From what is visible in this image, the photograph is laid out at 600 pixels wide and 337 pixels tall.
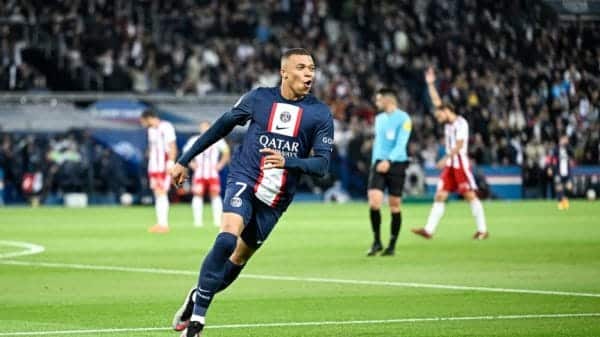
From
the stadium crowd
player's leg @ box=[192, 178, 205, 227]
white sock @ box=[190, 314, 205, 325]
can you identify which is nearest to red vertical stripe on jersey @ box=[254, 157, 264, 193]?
white sock @ box=[190, 314, 205, 325]

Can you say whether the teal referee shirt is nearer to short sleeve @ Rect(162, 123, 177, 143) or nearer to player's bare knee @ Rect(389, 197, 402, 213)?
player's bare knee @ Rect(389, 197, 402, 213)

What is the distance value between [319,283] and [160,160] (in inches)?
521

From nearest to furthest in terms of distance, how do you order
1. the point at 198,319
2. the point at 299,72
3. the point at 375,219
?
the point at 198,319 → the point at 299,72 → the point at 375,219

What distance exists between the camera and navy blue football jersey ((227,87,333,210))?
11359mm

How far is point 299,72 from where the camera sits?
447 inches

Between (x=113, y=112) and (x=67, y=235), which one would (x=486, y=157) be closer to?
(x=113, y=112)

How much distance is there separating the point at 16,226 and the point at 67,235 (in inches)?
144

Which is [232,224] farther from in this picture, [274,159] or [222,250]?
[274,159]

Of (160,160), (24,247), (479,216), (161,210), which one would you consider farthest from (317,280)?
(160,160)

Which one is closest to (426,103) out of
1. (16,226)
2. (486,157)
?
(486,157)

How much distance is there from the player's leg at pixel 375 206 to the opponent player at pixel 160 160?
7.43 meters

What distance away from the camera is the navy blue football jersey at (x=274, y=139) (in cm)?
1136

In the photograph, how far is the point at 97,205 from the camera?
143 feet

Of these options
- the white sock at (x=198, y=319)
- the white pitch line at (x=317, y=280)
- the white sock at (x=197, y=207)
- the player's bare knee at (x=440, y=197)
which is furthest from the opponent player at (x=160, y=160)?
the white sock at (x=198, y=319)
